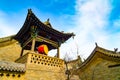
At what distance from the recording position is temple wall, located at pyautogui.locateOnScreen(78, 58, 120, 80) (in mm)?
12191

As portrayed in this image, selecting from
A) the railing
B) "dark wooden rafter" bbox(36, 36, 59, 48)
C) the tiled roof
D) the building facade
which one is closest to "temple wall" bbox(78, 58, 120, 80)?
the building facade

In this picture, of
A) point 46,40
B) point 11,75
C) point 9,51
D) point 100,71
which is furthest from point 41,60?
point 9,51

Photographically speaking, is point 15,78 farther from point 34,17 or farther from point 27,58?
point 34,17

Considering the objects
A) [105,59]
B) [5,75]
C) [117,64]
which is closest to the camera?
[5,75]

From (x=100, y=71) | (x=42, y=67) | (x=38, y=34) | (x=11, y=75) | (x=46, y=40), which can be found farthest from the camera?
(x=100, y=71)

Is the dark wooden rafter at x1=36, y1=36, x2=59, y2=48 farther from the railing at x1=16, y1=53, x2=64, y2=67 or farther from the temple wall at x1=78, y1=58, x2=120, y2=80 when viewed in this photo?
the temple wall at x1=78, y1=58, x2=120, y2=80

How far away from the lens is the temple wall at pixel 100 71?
1219 centimetres

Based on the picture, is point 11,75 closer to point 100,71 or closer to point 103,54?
point 100,71

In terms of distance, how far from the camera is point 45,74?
9.12m

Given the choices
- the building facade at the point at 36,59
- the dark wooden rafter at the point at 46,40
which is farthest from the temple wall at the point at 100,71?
the dark wooden rafter at the point at 46,40

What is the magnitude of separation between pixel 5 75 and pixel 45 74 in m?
2.42

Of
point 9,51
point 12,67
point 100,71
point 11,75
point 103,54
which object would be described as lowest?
point 11,75

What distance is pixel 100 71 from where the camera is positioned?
43.2 ft

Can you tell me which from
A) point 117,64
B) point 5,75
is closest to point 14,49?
point 5,75
